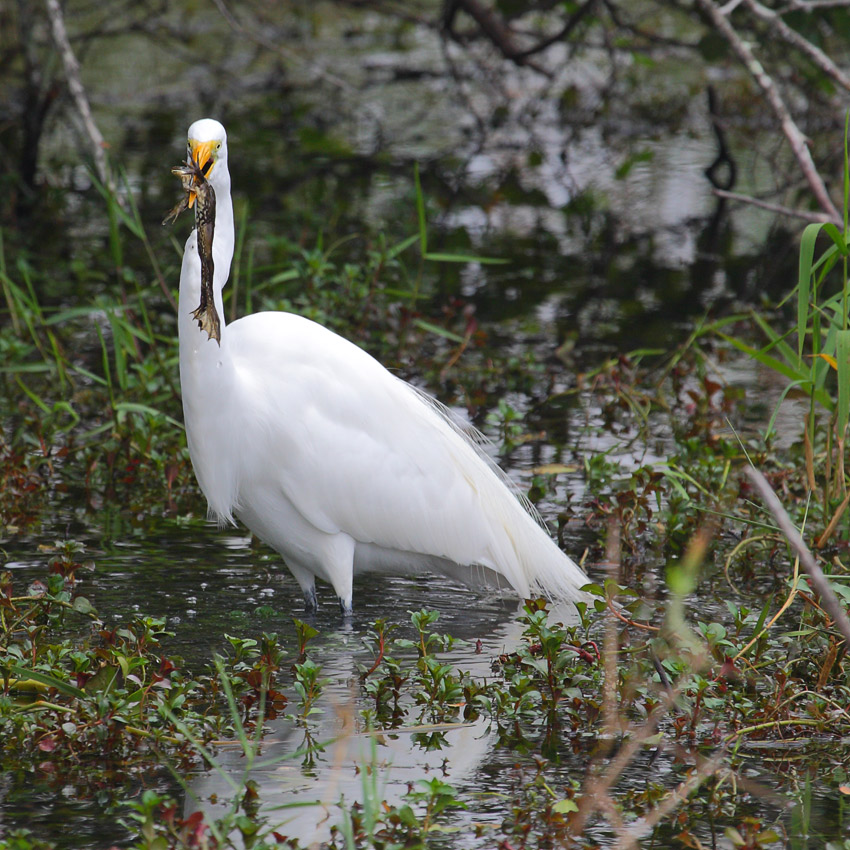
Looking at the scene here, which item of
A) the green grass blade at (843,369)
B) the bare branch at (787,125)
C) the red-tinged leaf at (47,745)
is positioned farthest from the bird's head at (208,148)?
the bare branch at (787,125)

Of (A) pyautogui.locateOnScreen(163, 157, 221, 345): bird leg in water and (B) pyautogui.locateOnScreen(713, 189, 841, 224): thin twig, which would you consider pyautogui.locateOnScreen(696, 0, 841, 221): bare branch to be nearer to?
(B) pyautogui.locateOnScreen(713, 189, 841, 224): thin twig

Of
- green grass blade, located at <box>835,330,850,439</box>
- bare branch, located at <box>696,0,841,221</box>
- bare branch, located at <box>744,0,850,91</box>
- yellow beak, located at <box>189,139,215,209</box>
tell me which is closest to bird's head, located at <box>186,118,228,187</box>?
yellow beak, located at <box>189,139,215,209</box>

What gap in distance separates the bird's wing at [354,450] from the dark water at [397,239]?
0.27m

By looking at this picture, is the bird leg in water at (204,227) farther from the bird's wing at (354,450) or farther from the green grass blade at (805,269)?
the green grass blade at (805,269)

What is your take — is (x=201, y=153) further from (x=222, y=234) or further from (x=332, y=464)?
(x=332, y=464)

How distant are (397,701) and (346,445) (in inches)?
31.9

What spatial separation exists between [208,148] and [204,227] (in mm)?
194

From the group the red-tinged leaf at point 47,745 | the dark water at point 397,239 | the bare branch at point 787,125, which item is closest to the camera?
the red-tinged leaf at point 47,745

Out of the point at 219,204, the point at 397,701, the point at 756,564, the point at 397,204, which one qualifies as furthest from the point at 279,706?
the point at 397,204

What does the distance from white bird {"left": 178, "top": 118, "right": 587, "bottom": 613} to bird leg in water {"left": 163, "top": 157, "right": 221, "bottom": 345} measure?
0.06 meters

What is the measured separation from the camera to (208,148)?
10.7ft

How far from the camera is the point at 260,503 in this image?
3.55 m

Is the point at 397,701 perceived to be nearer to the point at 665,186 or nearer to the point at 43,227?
the point at 43,227

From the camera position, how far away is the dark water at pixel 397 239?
9.41 feet
